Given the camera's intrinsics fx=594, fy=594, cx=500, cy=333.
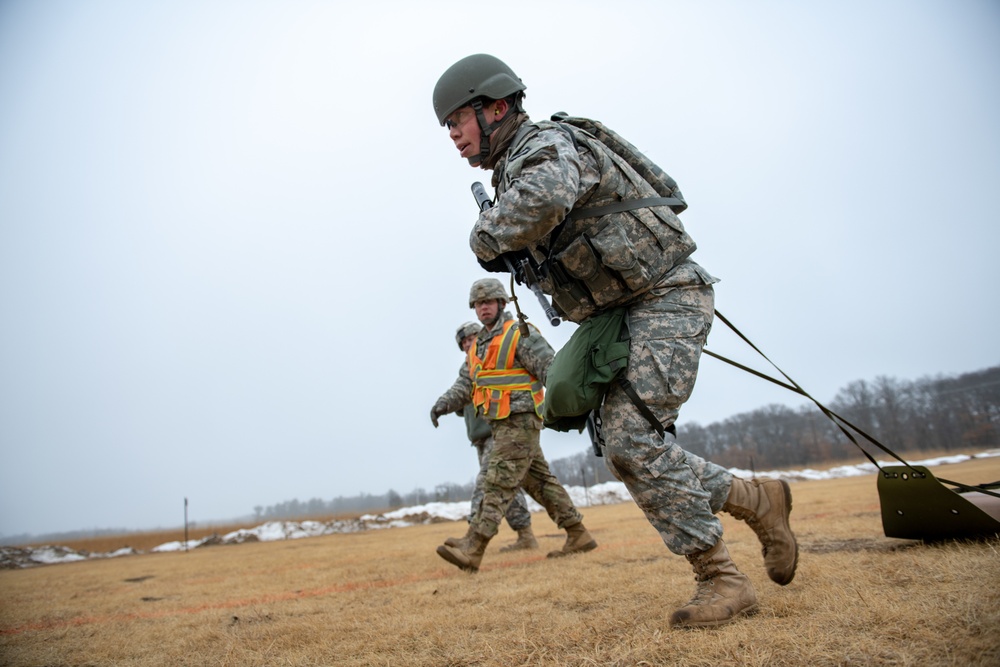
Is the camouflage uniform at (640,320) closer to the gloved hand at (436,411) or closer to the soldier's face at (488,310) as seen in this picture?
the soldier's face at (488,310)

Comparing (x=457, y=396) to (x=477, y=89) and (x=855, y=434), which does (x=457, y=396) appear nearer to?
(x=477, y=89)

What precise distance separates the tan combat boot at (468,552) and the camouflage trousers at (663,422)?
2.48m

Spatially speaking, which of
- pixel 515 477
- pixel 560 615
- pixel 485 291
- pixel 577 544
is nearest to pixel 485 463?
pixel 515 477

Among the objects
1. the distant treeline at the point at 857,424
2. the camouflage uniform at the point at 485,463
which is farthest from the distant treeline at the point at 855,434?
the camouflage uniform at the point at 485,463

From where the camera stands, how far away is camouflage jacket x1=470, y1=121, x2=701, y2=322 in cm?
231

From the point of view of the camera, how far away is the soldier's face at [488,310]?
5781 millimetres

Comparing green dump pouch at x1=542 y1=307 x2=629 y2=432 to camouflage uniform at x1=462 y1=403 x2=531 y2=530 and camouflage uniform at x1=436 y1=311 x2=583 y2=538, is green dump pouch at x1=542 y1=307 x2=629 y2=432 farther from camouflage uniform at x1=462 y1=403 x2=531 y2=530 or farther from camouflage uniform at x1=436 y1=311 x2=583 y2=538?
camouflage uniform at x1=462 y1=403 x2=531 y2=530

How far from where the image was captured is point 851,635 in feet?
6.07

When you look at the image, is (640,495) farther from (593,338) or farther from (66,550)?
(66,550)

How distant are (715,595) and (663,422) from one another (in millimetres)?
681

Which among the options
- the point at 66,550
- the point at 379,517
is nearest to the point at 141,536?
the point at 66,550

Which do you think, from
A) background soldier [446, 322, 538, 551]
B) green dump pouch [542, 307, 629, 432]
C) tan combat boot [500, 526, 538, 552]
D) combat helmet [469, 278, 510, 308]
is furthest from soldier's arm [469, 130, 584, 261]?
tan combat boot [500, 526, 538, 552]

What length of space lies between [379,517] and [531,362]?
12369 millimetres

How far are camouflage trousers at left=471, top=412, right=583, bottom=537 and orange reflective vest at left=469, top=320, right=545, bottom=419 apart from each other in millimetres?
136
